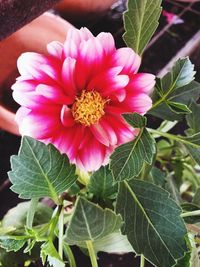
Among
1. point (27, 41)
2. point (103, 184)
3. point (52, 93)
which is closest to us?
point (52, 93)

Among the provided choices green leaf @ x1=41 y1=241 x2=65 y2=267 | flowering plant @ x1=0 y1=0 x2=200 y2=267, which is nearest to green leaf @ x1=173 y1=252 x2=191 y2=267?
flowering plant @ x1=0 y1=0 x2=200 y2=267

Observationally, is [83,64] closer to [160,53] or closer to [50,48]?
[50,48]

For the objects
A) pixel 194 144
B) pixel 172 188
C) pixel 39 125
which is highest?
pixel 39 125

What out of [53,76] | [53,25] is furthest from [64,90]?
[53,25]

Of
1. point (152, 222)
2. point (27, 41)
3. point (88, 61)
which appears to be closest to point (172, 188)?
point (152, 222)

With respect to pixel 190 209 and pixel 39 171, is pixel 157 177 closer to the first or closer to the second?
pixel 190 209

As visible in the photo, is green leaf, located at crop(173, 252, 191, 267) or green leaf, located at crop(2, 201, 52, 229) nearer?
green leaf, located at crop(173, 252, 191, 267)

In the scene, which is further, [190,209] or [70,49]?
[190,209]

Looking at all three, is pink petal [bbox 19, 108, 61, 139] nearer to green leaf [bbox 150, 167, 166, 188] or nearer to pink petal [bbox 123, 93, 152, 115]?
pink petal [bbox 123, 93, 152, 115]
